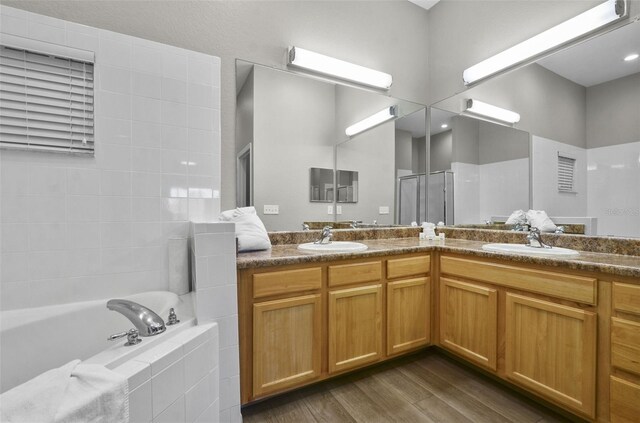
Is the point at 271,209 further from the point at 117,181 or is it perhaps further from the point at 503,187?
the point at 503,187

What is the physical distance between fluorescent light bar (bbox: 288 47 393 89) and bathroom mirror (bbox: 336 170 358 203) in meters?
0.80

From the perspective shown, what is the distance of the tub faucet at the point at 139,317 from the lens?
1.03 m

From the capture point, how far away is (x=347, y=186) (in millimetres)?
2377

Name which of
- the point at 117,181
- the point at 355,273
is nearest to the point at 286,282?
the point at 355,273

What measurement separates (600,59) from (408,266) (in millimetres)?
1722

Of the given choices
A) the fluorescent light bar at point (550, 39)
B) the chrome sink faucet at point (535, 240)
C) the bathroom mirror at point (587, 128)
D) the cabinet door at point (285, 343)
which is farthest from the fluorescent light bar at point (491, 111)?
the cabinet door at point (285, 343)

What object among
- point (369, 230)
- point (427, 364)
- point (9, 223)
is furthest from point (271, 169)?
point (427, 364)

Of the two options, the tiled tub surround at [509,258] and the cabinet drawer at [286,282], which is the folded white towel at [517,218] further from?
the cabinet drawer at [286,282]

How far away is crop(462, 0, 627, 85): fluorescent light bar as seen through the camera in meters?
1.67

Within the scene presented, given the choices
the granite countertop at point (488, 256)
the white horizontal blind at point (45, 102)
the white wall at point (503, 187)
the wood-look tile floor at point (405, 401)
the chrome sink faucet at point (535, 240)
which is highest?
the white horizontal blind at point (45, 102)

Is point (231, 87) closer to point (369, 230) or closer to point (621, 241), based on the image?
point (369, 230)

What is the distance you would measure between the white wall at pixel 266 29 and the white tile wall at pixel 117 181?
12 cm

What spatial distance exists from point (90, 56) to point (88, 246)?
39.8 inches

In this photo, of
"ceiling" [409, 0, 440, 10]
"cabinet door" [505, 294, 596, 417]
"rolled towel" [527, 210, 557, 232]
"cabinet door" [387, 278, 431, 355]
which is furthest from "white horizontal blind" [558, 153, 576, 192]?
"ceiling" [409, 0, 440, 10]
